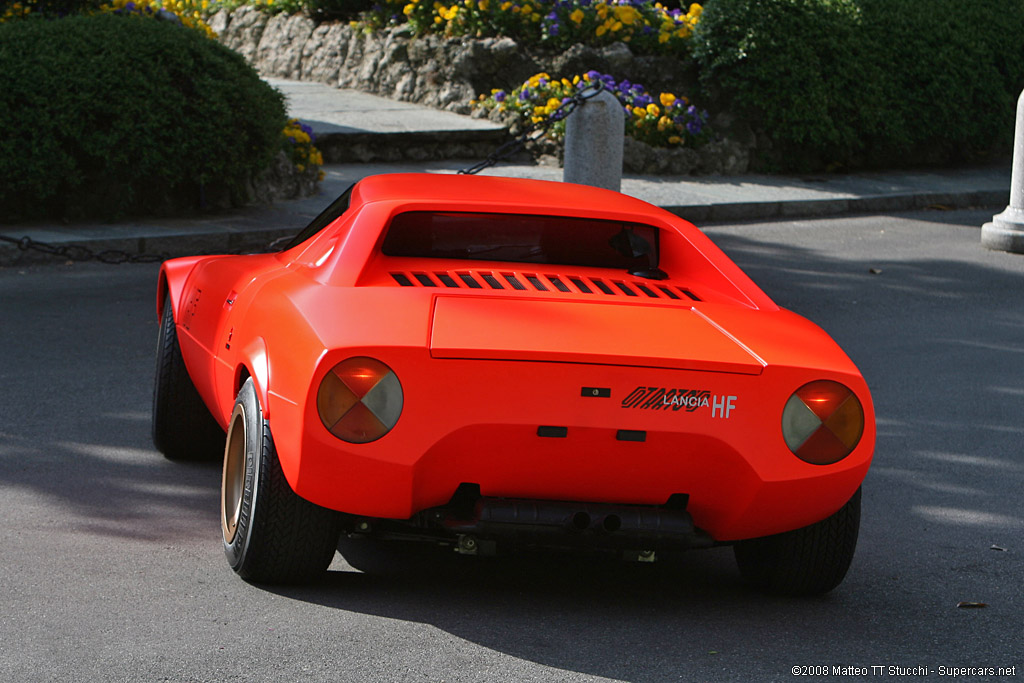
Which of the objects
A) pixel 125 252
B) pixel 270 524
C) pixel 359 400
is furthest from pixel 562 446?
pixel 125 252

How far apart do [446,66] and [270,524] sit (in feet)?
41.7

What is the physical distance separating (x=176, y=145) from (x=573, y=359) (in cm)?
748

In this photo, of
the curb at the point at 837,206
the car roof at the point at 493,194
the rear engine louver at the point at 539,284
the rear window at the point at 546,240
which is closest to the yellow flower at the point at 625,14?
the curb at the point at 837,206

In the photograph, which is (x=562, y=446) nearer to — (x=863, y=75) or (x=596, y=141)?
(x=596, y=141)

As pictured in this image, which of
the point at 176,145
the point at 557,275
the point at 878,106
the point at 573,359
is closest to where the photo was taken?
the point at 573,359

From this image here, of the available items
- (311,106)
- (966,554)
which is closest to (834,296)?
(966,554)

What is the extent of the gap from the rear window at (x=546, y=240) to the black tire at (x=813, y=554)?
1.08 meters

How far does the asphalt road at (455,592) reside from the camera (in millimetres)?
3311

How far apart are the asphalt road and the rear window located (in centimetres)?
102

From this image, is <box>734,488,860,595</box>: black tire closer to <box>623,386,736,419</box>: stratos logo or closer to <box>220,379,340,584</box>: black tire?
<box>623,386,736,419</box>: stratos logo

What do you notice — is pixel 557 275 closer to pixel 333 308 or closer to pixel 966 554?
pixel 333 308

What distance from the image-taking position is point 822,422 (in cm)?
354

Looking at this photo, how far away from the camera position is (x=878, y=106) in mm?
15156

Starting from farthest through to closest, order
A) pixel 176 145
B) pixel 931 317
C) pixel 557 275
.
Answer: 1. pixel 176 145
2. pixel 931 317
3. pixel 557 275
